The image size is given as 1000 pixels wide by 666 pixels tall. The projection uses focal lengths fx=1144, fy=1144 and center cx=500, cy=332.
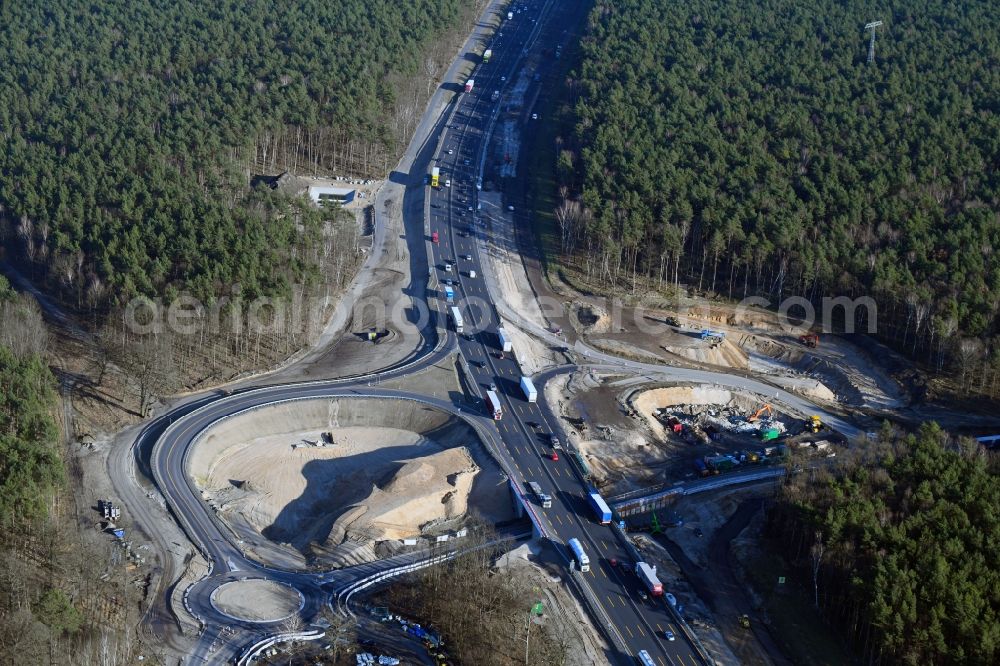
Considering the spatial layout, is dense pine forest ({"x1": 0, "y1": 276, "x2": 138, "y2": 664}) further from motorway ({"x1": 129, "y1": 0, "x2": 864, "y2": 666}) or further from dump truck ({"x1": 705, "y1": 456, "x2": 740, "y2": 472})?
dump truck ({"x1": 705, "y1": 456, "x2": 740, "y2": 472})

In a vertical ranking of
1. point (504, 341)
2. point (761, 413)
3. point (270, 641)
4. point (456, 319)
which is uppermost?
point (456, 319)

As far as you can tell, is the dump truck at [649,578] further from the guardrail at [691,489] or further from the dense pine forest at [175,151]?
the dense pine forest at [175,151]

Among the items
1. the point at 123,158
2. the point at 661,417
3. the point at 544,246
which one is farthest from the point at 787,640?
the point at 123,158

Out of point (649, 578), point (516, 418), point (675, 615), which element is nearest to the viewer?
point (675, 615)

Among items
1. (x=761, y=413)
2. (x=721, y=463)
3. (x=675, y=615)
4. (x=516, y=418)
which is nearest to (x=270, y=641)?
(x=675, y=615)

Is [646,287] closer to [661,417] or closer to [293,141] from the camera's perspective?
[661,417]

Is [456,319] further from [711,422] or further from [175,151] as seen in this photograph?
[175,151]

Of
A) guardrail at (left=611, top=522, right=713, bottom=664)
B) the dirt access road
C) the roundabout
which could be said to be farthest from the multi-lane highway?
the roundabout
